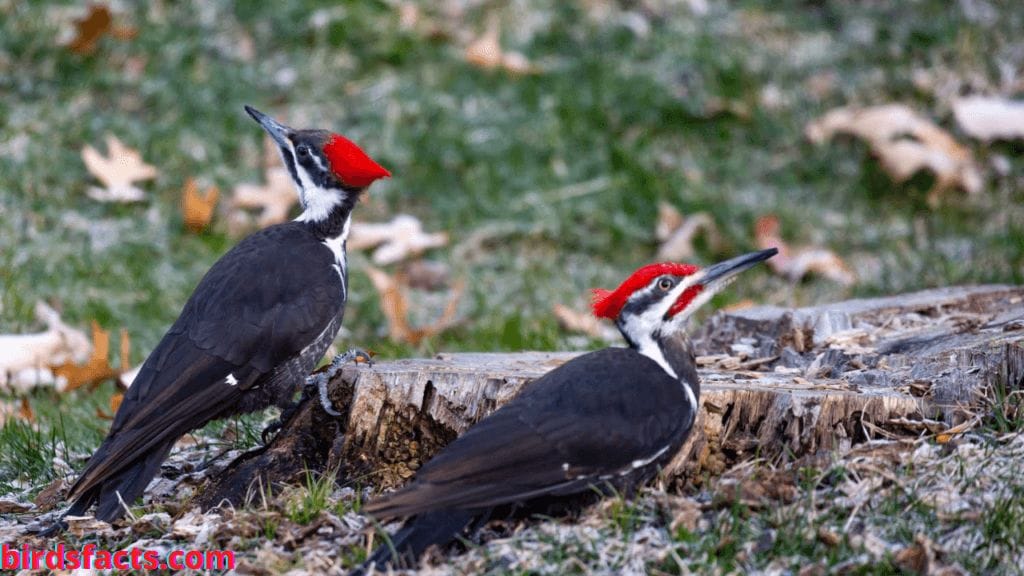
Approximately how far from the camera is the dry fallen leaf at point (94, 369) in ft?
19.0

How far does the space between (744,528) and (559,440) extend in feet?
1.79

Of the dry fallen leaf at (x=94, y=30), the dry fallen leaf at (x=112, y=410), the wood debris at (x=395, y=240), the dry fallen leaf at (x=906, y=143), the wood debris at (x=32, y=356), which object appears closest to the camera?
the dry fallen leaf at (x=112, y=410)

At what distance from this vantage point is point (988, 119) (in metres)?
8.15

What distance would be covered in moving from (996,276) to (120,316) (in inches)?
173

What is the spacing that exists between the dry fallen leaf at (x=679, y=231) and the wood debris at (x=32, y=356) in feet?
10.7

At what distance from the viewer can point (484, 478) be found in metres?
3.47

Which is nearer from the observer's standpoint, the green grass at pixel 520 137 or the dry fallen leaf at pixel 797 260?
the green grass at pixel 520 137

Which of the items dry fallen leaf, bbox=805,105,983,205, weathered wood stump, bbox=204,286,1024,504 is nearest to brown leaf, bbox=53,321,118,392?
weathered wood stump, bbox=204,286,1024,504

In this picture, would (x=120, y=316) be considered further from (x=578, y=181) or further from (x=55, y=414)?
(x=578, y=181)

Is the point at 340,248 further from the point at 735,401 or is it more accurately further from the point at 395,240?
the point at 395,240

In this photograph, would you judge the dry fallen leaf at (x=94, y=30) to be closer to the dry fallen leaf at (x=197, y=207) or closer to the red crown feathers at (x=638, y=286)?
the dry fallen leaf at (x=197, y=207)

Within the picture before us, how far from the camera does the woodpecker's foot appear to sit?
169 inches

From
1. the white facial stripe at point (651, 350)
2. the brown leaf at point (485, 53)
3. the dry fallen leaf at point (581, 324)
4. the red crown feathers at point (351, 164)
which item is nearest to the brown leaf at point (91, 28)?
the brown leaf at point (485, 53)

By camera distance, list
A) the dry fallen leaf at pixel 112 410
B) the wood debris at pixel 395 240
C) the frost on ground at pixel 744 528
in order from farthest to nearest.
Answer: the wood debris at pixel 395 240 < the dry fallen leaf at pixel 112 410 < the frost on ground at pixel 744 528
